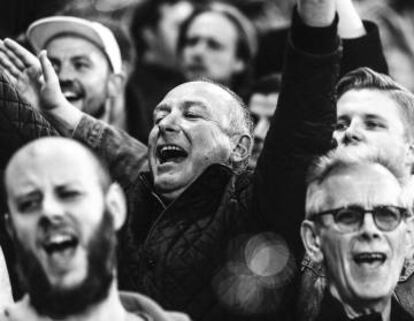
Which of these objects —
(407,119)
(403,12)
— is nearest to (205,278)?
(407,119)

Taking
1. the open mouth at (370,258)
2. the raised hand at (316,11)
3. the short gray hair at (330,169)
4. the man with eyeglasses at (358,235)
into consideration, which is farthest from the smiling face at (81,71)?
the open mouth at (370,258)

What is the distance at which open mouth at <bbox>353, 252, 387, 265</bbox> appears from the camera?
186 inches

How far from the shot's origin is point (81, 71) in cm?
673

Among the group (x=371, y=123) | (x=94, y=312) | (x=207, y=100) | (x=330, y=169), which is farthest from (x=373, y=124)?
(x=94, y=312)

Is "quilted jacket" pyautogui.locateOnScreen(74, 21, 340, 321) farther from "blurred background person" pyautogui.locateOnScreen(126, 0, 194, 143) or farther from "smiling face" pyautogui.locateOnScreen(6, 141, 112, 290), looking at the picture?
"blurred background person" pyautogui.locateOnScreen(126, 0, 194, 143)

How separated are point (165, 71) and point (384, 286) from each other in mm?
4193

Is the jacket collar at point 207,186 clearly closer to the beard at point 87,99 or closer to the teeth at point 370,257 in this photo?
the teeth at point 370,257

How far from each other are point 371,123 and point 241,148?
52 cm

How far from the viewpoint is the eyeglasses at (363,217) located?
15.6 feet

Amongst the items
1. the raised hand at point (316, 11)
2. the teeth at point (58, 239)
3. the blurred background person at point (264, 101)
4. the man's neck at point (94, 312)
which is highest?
the raised hand at point (316, 11)

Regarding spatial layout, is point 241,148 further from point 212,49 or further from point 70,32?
point 212,49

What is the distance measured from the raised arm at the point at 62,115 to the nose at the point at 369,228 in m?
1.46

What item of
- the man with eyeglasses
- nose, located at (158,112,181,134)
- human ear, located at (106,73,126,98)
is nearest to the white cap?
human ear, located at (106,73,126,98)

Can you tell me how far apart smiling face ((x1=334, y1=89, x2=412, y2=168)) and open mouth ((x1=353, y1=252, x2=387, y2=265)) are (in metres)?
0.92
